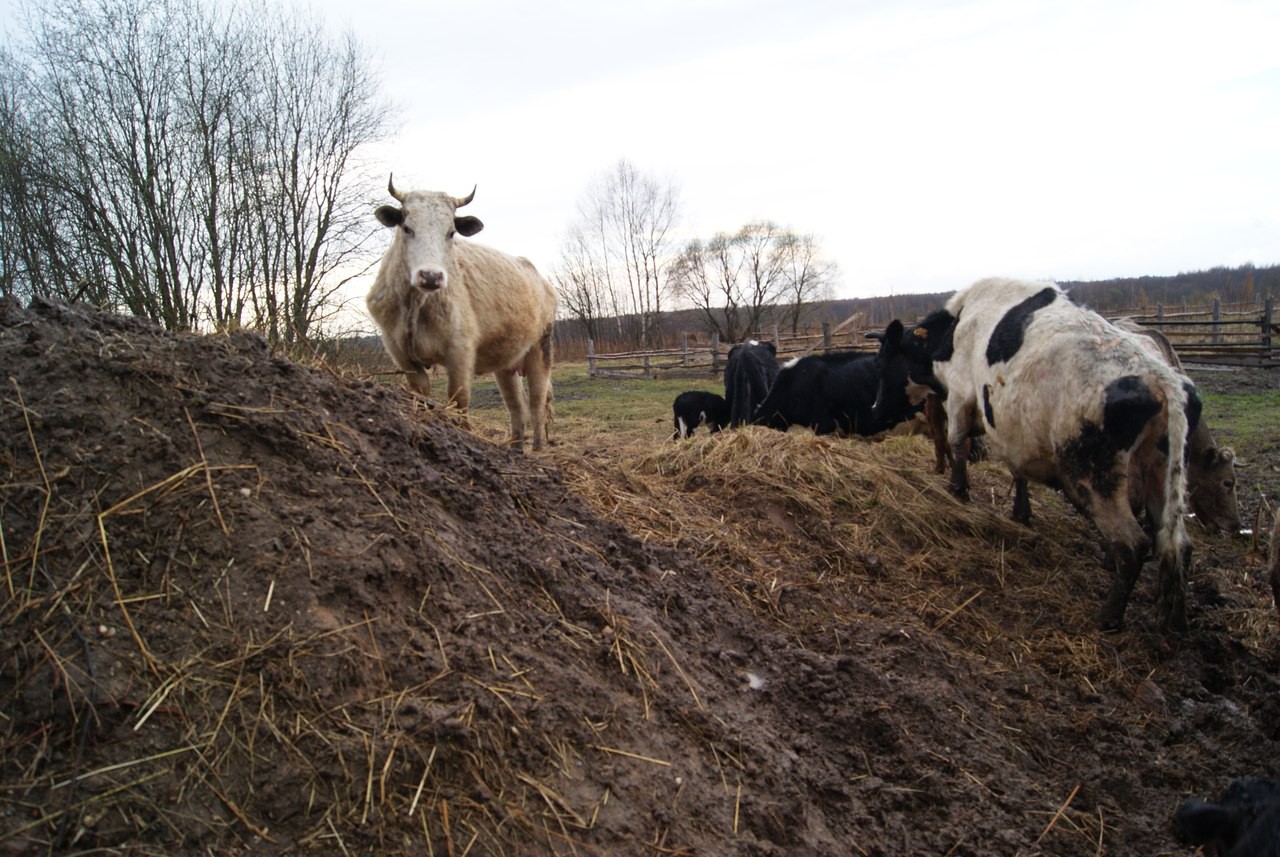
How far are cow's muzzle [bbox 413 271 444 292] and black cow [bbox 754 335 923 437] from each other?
527cm

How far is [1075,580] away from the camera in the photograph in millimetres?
5070

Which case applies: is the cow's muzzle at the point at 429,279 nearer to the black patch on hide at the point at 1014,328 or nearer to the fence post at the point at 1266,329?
the black patch on hide at the point at 1014,328

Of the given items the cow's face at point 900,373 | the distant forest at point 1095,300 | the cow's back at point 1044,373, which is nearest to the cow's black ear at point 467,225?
the cow's face at point 900,373

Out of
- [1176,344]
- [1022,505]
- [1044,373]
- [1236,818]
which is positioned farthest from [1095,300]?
[1236,818]

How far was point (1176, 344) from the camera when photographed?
68.9 feet

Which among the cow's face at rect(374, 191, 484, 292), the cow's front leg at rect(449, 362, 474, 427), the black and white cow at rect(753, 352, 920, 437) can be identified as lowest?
the black and white cow at rect(753, 352, 920, 437)

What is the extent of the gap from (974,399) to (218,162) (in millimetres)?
18895

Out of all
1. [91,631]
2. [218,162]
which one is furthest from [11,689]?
[218,162]

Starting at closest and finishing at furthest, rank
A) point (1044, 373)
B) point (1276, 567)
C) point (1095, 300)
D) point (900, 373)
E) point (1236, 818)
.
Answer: point (1236, 818)
point (1276, 567)
point (1044, 373)
point (900, 373)
point (1095, 300)

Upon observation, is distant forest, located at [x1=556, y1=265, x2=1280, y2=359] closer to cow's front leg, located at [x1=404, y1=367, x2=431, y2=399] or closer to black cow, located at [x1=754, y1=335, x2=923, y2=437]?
black cow, located at [x1=754, y1=335, x2=923, y2=437]

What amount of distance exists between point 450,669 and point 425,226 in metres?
4.49

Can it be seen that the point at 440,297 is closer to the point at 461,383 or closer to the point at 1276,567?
the point at 461,383

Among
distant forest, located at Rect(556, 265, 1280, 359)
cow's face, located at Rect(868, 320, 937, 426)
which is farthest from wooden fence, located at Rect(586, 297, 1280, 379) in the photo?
cow's face, located at Rect(868, 320, 937, 426)

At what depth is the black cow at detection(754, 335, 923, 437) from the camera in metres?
9.51
